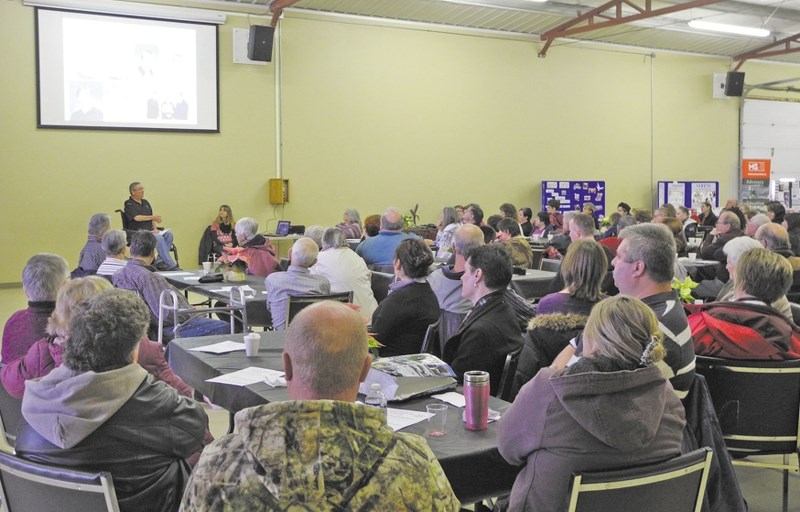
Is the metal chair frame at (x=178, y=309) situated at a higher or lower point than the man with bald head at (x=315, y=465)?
lower

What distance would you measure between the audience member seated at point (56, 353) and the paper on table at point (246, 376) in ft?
0.80

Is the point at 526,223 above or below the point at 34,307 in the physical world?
above

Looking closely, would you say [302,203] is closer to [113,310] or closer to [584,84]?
[584,84]

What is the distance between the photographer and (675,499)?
2.05 metres

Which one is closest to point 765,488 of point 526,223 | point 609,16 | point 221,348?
point 221,348

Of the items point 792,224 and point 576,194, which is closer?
point 792,224

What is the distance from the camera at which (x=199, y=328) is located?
5633mm

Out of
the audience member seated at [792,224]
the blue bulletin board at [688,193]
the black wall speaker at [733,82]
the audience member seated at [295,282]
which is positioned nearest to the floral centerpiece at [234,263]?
the audience member seated at [295,282]

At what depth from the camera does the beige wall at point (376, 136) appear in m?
11.6

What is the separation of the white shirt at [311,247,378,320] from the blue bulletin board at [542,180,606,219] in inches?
372

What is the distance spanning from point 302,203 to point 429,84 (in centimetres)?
317

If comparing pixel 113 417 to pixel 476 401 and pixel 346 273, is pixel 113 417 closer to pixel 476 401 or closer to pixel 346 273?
pixel 476 401

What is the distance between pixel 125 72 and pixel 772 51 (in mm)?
12865

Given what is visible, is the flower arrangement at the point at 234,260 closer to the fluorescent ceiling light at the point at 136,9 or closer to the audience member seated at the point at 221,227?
the audience member seated at the point at 221,227
